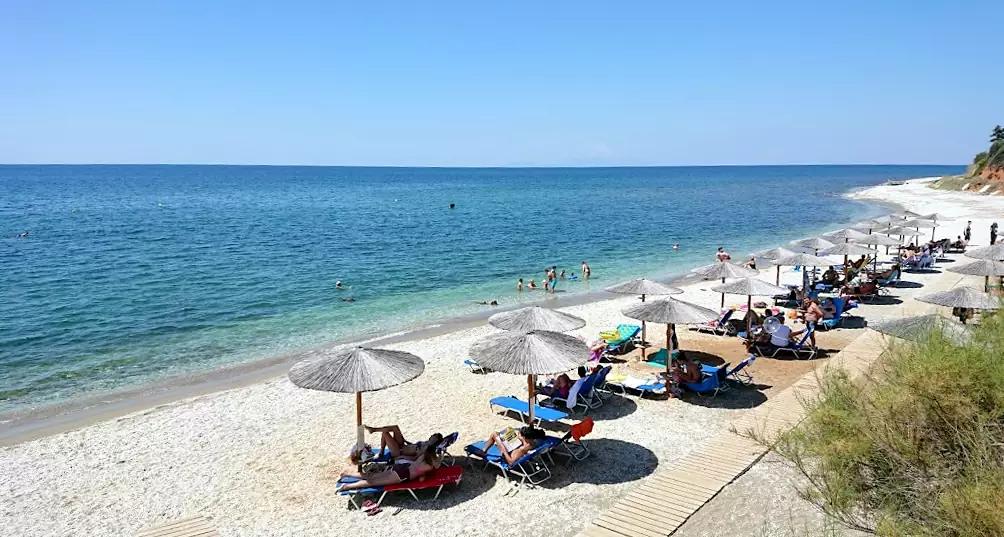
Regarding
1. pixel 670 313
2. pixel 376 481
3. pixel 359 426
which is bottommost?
pixel 376 481

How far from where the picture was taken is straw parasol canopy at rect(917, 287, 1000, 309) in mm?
11852

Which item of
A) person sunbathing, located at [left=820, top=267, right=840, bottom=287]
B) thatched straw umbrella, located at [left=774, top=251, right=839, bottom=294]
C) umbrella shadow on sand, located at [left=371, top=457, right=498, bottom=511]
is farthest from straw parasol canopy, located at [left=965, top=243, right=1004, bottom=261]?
umbrella shadow on sand, located at [left=371, top=457, right=498, bottom=511]

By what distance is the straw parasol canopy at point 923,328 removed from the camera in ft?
27.8

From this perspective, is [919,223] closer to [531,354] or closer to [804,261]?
[804,261]

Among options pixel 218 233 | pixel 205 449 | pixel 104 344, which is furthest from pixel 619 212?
pixel 205 449

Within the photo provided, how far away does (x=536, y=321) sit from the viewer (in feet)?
39.7

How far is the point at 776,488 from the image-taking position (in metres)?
7.80

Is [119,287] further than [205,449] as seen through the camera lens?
Yes

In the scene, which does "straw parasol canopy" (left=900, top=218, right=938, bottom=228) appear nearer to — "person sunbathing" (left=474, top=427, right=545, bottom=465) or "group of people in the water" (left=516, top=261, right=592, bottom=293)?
"group of people in the water" (left=516, top=261, right=592, bottom=293)

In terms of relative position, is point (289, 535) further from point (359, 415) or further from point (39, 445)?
point (39, 445)

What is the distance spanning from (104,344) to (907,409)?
18894 mm

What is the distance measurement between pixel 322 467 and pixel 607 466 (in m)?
4.23

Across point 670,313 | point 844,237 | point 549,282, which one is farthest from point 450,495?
point 844,237

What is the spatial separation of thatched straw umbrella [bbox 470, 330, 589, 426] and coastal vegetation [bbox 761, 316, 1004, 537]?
3130 mm
